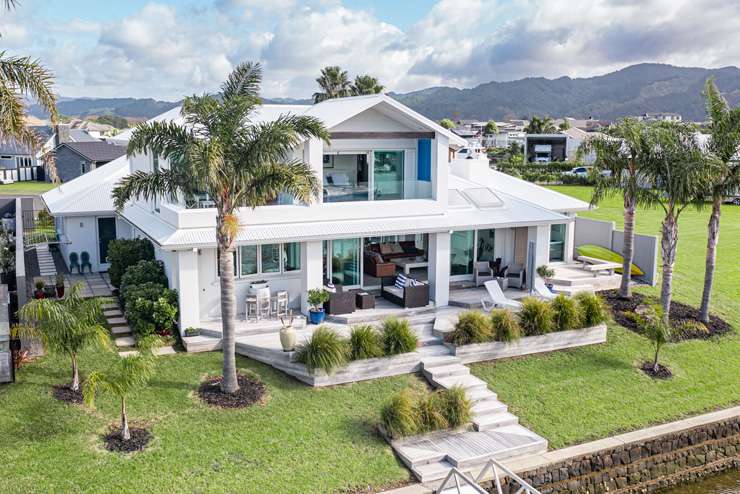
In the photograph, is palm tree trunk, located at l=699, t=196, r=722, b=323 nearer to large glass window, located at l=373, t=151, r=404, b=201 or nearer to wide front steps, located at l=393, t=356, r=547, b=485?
wide front steps, located at l=393, t=356, r=547, b=485

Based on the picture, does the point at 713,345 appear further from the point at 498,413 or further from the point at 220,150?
the point at 220,150

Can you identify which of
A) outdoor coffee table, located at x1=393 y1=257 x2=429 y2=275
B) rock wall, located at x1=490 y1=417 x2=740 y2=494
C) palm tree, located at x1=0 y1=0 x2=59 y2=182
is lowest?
rock wall, located at x1=490 y1=417 x2=740 y2=494

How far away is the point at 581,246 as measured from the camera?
2703 centimetres

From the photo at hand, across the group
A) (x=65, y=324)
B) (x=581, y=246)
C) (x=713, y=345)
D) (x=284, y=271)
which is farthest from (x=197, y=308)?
(x=581, y=246)

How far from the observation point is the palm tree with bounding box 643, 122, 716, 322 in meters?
18.7

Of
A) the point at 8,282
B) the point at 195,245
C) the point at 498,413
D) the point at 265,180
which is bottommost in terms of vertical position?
the point at 498,413

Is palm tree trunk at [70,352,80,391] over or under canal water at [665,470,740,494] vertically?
over

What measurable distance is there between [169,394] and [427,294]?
8364 millimetres

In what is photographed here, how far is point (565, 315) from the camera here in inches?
730

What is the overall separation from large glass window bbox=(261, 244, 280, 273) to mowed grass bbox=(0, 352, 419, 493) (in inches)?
181

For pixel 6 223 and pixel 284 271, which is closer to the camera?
pixel 284 271

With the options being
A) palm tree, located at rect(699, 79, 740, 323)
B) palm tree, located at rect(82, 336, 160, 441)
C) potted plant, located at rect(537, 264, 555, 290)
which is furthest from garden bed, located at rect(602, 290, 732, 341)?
Answer: palm tree, located at rect(82, 336, 160, 441)

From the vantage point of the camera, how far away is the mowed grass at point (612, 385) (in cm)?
1490

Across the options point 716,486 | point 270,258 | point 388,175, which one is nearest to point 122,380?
point 270,258
